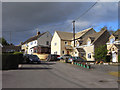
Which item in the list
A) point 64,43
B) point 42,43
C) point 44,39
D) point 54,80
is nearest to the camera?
point 54,80

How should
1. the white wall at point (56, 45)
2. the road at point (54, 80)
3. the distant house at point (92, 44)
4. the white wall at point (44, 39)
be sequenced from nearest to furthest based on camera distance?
the road at point (54, 80), the distant house at point (92, 44), the white wall at point (56, 45), the white wall at point (44, 39)

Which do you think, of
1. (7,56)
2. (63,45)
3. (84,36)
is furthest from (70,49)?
(7,56)

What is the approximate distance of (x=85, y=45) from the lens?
135ft

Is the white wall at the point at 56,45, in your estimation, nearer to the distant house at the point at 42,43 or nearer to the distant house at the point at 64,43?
the distant house at the point at 64,43

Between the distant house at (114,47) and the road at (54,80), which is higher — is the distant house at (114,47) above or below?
above

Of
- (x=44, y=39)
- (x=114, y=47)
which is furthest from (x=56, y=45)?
(x=114, y=47)

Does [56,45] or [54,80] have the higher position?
[56,45]

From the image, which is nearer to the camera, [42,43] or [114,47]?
[114,47]

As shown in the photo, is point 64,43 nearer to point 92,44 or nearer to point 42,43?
point 42,43

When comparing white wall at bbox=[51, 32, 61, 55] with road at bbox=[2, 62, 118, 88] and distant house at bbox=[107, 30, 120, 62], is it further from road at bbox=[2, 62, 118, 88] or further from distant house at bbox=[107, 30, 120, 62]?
road at bbox=[2, 62, 118, 88]

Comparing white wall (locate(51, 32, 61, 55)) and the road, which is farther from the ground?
white wall (locate(51, 32, 61, 55))

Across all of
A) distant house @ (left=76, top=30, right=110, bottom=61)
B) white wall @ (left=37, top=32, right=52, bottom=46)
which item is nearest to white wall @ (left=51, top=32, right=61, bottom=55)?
white wall @ (left=37, top=32, right=52, bottom=46)

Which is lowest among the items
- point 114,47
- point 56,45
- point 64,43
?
point 114,47

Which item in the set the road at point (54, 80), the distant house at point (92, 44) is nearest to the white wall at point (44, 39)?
the distant house at point (92, 44)
